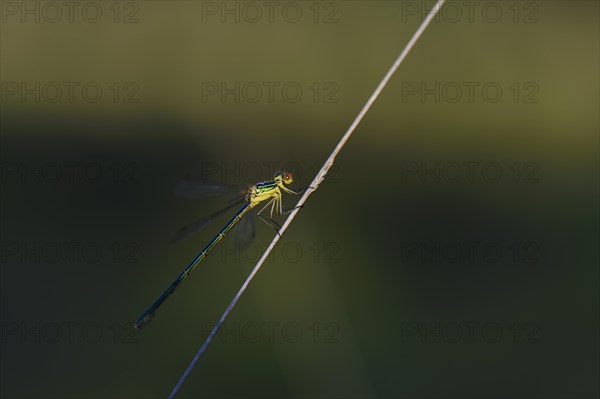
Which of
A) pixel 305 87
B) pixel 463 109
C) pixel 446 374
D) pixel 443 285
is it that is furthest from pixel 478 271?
pixel 305 87

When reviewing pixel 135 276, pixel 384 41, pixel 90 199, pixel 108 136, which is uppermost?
pixel 384 41

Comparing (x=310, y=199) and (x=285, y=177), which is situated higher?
(x=285, y=177)

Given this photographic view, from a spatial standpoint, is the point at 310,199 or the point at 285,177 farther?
the point at 310,199

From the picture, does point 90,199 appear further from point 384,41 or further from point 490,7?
point 490,7

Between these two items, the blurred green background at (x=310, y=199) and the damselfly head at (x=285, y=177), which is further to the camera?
the blurred green background at (x=310, y=199)

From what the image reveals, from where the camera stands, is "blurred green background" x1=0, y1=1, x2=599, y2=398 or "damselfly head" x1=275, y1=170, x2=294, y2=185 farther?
"blurred green background" x1=0, y1=1, x2=599, y2=398

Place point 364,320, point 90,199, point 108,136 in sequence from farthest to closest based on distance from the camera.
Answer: point 108,136
point 90,199
point 364,320

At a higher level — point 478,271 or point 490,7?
Answer: point 490,7

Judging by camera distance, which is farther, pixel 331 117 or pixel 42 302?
pixel 331 117
